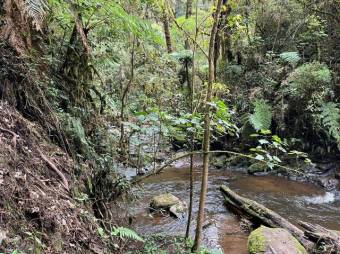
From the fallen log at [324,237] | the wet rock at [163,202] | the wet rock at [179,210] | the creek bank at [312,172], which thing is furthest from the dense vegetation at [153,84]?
the wet rock at [179,210]

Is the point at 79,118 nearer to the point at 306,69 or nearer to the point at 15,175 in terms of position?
the point at 15,175

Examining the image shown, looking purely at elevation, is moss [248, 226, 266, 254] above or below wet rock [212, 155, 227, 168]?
above

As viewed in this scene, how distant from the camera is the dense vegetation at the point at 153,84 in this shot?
11.3 ft

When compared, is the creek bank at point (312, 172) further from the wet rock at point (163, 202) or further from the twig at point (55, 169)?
the twig at point (55, 169)

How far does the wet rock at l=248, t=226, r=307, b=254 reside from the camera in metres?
4.18

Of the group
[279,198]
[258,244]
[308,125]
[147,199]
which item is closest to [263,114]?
[308,125]

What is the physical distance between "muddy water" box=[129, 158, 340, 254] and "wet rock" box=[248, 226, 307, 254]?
41 centimetres

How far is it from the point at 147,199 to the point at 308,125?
14.6 ft

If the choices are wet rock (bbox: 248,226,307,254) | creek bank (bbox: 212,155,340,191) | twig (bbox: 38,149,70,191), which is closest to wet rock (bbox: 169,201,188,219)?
wet rock (bbox: 248,226,307,254)

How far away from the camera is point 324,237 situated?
445cm

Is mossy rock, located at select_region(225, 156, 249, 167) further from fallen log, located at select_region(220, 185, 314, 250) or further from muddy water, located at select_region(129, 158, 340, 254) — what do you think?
fallen log, located at select_region(220, 185, 314, 250)

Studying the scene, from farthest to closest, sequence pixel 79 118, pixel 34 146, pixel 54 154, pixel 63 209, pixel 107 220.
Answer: pixel 79 118
pixel 107 220
pixel 54 154
pixel 34 146
pixel 63 209

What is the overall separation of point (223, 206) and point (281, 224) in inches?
55.6

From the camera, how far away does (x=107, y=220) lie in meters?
3.57
